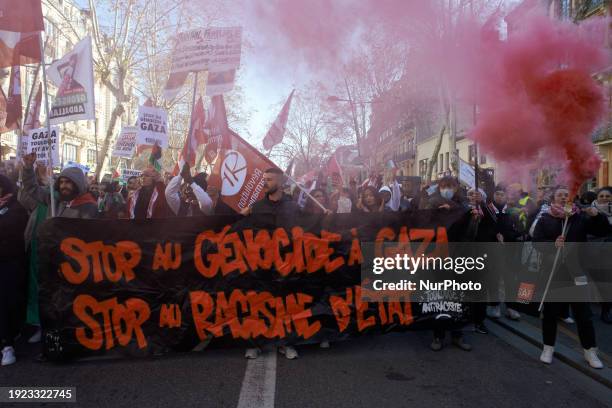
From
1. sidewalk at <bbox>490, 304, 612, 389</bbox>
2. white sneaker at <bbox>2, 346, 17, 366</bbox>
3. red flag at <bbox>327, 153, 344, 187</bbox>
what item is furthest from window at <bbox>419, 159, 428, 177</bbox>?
white sneaker at <bbox>2, 346, 17, 366</bbox>

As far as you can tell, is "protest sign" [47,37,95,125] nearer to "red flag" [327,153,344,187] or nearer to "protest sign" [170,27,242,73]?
"protest sign" [170,27,242,73]

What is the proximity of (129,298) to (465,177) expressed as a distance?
21.0ft

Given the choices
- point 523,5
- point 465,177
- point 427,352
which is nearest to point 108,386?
point 427,352

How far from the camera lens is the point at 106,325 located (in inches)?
172

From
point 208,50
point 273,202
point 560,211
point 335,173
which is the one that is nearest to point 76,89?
point 208,50

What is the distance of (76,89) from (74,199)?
1.96 m

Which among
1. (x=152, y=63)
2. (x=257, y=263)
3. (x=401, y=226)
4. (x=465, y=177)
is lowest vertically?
(x=257, y=263)

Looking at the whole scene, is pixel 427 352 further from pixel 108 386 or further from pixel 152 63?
pixel 152 63

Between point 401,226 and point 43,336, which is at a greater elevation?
point 401,226

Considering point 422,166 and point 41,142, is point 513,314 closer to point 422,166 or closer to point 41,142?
point 41,142

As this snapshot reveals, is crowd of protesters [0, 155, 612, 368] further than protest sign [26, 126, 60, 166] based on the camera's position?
No

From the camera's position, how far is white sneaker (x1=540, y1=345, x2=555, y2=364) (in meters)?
4.47

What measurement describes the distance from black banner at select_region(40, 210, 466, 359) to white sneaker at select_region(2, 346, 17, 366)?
36cm

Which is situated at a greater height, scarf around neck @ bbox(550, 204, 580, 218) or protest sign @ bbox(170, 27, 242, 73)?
protest sign @ bbox(170, 27, 242, 73)
